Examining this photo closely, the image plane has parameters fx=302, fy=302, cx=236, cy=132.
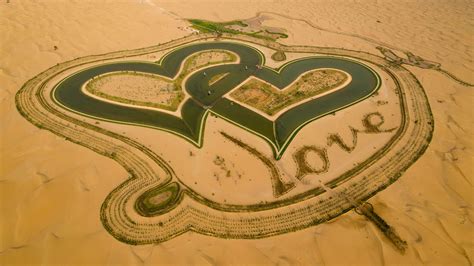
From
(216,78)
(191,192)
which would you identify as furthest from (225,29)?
(191,192)

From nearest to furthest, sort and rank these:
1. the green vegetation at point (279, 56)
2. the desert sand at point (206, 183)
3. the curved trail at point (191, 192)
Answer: the desert sand at point (206, 183), the curved trail at point (191, 192), the green vegetation at point (279, 56)

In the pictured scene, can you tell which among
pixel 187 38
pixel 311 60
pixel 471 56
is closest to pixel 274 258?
pixel 311 60

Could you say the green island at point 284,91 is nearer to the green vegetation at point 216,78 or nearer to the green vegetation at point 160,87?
the green vegetation at point 216,78

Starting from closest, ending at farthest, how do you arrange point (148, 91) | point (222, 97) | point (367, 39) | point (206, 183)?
point (206, 183) → point (222, 97) → point (148, 91) → point (367, 39)

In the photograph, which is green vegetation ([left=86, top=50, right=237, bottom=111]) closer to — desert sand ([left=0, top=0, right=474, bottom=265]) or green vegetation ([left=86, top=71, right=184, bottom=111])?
green vegetation ([left=86, top=71, right=184, bottom=111])

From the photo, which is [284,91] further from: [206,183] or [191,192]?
[191,192]

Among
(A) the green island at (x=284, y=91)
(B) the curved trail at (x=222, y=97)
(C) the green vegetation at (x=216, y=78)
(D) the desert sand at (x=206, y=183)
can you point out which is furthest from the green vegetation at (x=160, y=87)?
(A) the green island at (x=284, y=91)

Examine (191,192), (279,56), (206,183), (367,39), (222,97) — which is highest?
(367,39)
